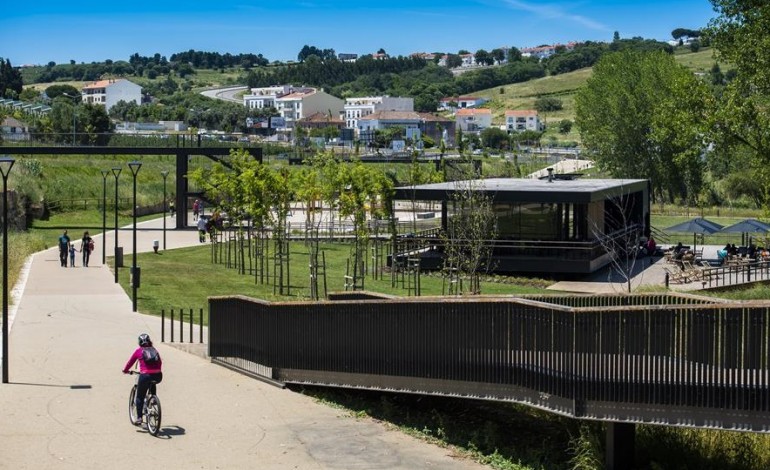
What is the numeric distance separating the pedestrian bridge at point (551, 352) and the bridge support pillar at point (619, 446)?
29 millimetres

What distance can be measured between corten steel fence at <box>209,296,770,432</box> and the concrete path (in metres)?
0.98

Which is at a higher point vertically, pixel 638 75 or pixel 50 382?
pixel 638 75

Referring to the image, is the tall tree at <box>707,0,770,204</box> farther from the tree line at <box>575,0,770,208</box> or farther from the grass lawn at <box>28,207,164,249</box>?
the grass lawn at <box>28,207,164,249</box>

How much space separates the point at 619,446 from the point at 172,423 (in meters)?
7.07

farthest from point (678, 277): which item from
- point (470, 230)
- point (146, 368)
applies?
point (146, 368)

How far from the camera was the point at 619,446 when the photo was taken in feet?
54.9

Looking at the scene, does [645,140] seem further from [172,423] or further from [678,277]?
[172,423]

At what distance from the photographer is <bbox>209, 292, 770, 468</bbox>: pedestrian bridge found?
51.1 feet

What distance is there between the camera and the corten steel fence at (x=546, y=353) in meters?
15.6

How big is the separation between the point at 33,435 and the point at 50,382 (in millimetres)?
3867

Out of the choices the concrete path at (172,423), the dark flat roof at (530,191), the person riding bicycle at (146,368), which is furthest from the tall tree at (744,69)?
the person riding bicycle at (146,368)

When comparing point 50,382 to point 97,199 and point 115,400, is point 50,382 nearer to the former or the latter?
point 115,400

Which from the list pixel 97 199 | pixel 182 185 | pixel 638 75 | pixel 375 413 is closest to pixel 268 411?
pixel 375 413

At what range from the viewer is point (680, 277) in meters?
41.8
